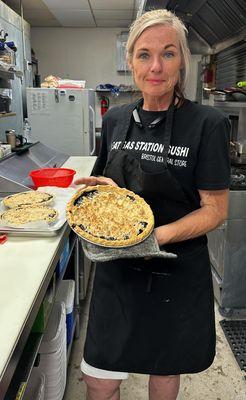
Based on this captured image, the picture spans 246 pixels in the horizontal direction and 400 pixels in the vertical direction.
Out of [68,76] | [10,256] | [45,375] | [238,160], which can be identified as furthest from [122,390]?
[68,76]

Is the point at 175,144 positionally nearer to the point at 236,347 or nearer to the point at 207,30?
the point at 236,347

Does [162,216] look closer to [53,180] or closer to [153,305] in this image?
[153,305]

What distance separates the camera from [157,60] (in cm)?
118

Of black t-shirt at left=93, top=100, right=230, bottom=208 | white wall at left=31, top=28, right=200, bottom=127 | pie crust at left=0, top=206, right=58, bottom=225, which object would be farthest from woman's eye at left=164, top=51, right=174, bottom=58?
white wall at left=31, top=28, right=200, bottom=127

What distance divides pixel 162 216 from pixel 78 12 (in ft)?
14.5

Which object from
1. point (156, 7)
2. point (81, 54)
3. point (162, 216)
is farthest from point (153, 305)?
point (81, 54)

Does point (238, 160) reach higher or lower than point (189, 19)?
lower

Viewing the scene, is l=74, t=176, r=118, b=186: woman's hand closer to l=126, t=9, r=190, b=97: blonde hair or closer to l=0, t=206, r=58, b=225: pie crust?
l=0, t=206, r=58, b=225: pie crust

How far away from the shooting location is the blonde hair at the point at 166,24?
1.18 metres

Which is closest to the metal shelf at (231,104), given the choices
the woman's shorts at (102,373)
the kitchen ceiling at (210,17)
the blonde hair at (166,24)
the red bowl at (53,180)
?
the kitchen ceiling at (210,17)

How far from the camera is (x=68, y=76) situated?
595 centimetres

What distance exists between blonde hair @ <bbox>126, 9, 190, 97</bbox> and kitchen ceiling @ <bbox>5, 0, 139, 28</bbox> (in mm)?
3547

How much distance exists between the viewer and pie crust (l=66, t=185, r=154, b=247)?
→ 3.65ft

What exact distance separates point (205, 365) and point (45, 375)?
718mm
